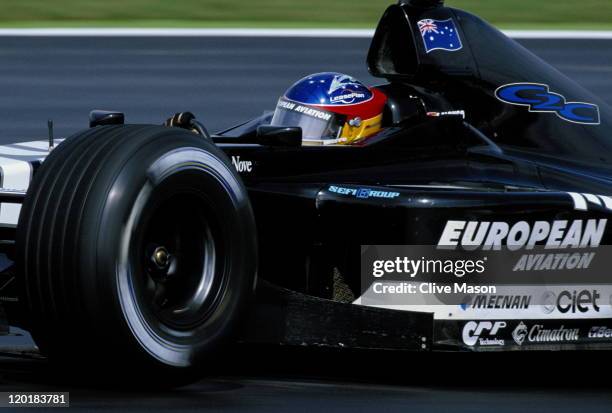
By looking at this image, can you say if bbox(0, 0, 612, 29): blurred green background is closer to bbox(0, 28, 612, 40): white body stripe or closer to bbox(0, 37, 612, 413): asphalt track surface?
bbox(0, 28, 612, 40): white body stripe

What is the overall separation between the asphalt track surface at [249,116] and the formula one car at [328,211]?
167 mm

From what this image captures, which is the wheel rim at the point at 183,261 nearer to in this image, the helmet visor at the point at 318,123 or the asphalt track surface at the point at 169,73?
the helmet visor at the point at 318,123

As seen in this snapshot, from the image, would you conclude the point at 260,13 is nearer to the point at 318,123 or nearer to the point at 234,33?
the point at 234,33

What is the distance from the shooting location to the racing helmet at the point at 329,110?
514 cm

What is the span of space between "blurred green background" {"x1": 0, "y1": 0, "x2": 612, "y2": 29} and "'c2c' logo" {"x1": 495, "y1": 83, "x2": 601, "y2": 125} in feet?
26.1

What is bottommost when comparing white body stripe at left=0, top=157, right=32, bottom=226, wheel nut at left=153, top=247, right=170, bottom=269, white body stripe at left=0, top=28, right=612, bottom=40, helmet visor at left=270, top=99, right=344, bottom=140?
white body stripe at left=0, top=28, right=612, bottom=40

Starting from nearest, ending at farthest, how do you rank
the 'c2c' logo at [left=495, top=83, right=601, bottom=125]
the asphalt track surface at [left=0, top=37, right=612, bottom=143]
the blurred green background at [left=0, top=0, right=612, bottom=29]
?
the 'c2c' logo at [left=495, top=83, right=601, bottom=125] < the asphalt track surface at [left=0, top=37, right=612, bottom=143] < the blurred green background at [left=0, top=0, right=612, bottom=29]

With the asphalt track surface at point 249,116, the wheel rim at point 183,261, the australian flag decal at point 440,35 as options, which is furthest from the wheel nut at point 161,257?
the australian flag decal at point 440,35

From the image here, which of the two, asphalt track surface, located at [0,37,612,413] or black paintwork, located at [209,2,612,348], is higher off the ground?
black paintwork, located at [209,2,612,348]

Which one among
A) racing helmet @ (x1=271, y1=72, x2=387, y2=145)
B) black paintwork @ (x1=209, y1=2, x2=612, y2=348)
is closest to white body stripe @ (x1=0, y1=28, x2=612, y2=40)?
black paintwork @ (x1=209, y1=2, x2=612, y2=348)

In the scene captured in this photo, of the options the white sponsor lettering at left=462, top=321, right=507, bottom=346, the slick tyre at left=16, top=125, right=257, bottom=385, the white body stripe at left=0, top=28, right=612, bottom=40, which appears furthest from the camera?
the white body stripe at left=0, top=28, right=612, bottom=40

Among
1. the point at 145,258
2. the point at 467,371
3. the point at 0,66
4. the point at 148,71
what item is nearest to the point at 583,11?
the point at 148,71

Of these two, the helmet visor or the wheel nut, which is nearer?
the wheel nut

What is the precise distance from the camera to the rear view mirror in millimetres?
4855
